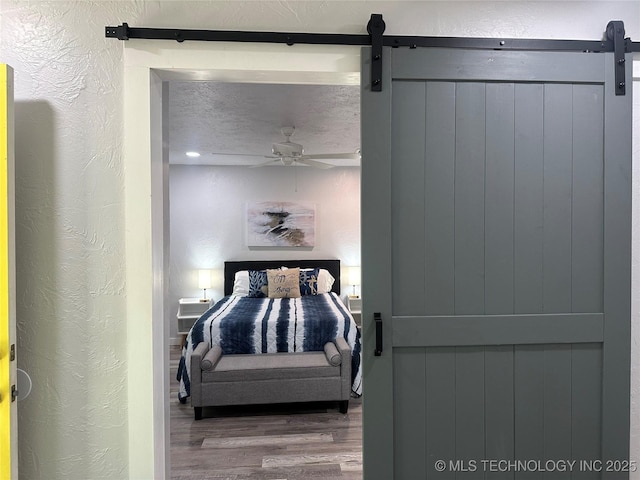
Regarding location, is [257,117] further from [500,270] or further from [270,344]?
[500,270]

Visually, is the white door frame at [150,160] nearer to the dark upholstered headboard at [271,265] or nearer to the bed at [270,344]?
the bed at [270,344]

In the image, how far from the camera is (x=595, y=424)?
1.43m

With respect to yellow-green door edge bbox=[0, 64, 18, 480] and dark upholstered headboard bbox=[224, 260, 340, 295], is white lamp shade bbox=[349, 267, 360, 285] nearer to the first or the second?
dark upholstered headboard bbox=[224, 260, 340, 295]

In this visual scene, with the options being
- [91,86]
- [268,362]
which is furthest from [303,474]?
[91,86]

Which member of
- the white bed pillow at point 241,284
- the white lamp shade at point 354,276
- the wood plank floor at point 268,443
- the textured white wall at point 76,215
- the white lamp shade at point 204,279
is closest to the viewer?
the textured white wall at point 76,215

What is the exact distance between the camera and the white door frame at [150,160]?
134 centimetres

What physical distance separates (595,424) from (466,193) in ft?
3.17

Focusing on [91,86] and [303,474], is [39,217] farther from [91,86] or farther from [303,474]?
[303,474]

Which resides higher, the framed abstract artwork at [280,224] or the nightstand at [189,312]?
the framed abstract artwork at [280,224]

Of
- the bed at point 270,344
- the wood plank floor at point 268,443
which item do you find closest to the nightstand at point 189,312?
the bed at point 270,344

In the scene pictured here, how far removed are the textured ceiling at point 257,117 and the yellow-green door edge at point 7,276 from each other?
139cm

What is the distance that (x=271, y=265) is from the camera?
548cm

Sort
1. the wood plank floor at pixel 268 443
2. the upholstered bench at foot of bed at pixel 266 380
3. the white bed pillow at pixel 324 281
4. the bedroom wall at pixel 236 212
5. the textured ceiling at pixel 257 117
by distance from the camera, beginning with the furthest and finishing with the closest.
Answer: the bedroom wall at pixel 236 212
the white bed pillow at pixel 324 281
the upholstered bench at foot of bed at pixel 266 380
the textured ceiling at pixel 257 117
the wood plank floor at pixel 268 443

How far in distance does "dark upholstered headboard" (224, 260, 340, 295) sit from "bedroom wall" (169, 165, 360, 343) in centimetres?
10
